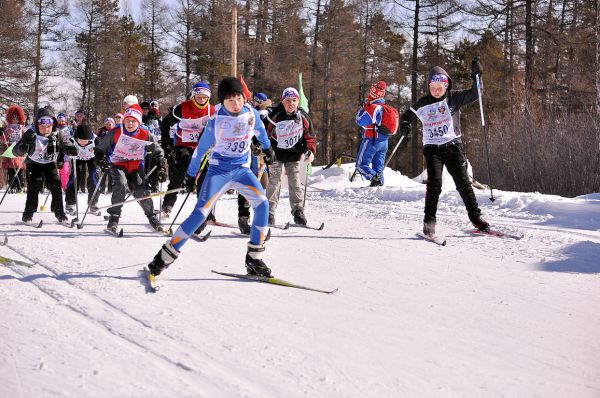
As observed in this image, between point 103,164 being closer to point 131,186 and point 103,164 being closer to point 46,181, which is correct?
point 131,186

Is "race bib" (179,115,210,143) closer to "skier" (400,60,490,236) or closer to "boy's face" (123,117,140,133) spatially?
"boy's face" (123,117,140,133)

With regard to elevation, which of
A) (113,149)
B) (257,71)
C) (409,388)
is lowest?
(409,388)

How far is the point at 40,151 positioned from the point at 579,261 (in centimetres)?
727

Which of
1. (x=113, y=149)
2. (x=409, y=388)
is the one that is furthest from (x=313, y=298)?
(x=113, y=149)

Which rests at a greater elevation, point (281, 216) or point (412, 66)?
point (412, 66)

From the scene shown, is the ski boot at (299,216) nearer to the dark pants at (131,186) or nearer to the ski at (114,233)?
the dark pants at (131,186)

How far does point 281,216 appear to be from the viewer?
31.7ft

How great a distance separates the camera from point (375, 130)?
49.8 feet

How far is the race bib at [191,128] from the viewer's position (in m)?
8.19

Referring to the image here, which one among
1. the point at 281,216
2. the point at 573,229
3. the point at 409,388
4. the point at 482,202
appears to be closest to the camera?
the point at 409,388

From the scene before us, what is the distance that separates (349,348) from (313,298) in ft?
3.58

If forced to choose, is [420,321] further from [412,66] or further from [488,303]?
[412,66]

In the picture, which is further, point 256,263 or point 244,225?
point 244,225

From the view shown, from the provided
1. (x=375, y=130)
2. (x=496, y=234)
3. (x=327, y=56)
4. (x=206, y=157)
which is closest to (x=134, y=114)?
(x=206, y=157)
